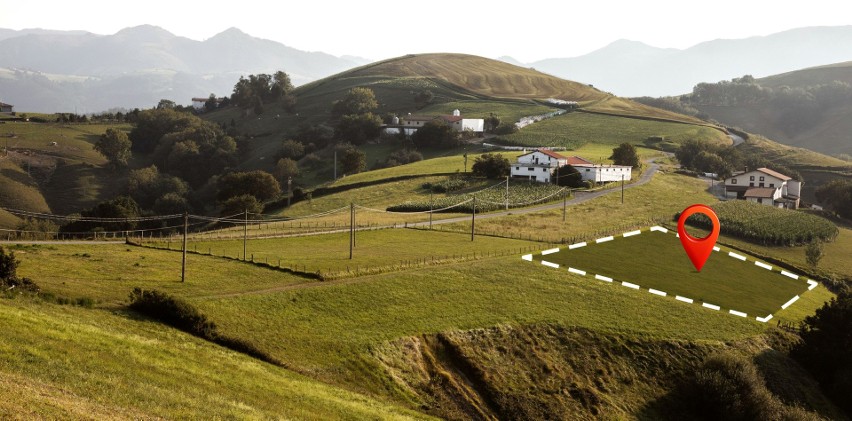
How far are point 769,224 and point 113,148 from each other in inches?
5110

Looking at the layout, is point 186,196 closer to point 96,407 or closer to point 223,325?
point 223,325

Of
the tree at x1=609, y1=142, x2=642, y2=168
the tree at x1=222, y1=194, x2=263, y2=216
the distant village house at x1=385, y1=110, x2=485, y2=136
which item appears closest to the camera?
the tree at x1=222, y1=194, x2=263, y2=216

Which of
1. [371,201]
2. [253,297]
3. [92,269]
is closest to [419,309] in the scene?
[253,297]

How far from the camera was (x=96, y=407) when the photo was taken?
910 inches

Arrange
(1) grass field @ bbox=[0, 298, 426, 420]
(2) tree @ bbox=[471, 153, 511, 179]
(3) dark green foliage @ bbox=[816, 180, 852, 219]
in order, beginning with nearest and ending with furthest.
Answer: (1) grass field @ bbox=[0, 298, 426, 420], (3) dark green foliage @ bbox=[816, 180, 852, 219], (2) tree @ bbox=[471, 153, 511, 179]

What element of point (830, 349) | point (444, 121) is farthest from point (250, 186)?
point (830, 349)

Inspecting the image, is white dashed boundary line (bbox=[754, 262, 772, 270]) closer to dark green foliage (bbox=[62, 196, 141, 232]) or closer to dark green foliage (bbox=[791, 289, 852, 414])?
dark green foliage (bbox=[791, 289, 852, 414])

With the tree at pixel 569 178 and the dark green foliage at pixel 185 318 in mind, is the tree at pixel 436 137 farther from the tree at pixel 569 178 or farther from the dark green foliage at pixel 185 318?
the dark green foliage at pixel 185 318

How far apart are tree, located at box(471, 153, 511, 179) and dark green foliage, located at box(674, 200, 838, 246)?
105ft

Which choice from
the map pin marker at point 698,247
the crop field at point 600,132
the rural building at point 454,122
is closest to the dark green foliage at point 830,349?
the map pin marker at point 698,247

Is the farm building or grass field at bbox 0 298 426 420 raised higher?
the farm building

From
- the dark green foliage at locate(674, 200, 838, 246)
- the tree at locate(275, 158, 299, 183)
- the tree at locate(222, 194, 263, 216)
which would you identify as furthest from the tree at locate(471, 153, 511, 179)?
the tree at locate(275, 158, 299, 183)

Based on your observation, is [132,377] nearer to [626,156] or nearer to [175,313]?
[175,313]

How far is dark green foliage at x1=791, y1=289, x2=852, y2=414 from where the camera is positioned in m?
51.5
